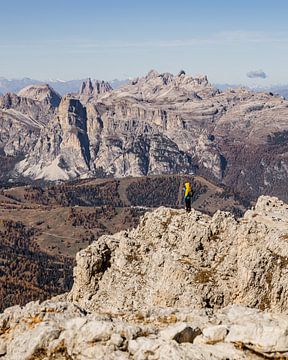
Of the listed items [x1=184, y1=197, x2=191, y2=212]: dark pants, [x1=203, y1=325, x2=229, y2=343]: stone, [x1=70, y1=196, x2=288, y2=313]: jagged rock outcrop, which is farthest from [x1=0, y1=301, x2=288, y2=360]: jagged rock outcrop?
[x1=184, y1=197, x2=191, y2=212]: dark pants

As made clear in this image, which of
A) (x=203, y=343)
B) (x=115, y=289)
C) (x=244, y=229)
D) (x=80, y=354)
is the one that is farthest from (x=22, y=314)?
(x=244, y=229)

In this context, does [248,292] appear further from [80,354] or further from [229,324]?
[80,354]

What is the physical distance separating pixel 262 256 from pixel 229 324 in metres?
33.6

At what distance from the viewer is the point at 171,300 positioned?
74438mm

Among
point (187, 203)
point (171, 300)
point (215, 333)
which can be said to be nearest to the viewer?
point (215, 333)

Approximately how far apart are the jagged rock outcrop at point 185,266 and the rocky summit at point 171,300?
163 mm

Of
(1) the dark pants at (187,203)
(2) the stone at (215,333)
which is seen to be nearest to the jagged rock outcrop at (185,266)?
(1) the dark pants at (187,203)

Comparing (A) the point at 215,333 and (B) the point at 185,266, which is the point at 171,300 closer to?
(B) the point at 185,266

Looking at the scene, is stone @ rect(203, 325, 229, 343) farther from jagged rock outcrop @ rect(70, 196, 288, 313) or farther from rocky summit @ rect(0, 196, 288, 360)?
jagged rock outcrop @ rect(70, 196, 288, 313)

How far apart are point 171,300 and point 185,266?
19.5ft

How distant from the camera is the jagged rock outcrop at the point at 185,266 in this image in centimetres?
7438

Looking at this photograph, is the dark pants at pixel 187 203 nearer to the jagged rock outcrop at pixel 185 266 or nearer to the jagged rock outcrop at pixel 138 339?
the jagged rock outcrop at pixel 185 266

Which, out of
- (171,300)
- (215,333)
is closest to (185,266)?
(171,300)

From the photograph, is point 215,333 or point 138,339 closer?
A: point 138,339
